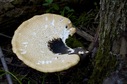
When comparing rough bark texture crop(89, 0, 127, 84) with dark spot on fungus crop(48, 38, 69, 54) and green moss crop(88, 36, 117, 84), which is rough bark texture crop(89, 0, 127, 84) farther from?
dark spot on fungus crop(48, 38, 69, 54)

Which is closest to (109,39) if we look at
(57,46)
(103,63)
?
(103,63)

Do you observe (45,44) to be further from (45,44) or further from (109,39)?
(109,39)

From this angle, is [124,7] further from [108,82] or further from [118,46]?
[108,82]

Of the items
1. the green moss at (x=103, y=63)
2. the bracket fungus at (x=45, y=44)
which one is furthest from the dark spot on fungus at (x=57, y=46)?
the green moss at (x=103, y=63)

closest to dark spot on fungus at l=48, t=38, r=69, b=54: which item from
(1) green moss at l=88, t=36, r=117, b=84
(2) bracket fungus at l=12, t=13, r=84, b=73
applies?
(2) bracket fungus at l=12, t=13, r=84, b=73

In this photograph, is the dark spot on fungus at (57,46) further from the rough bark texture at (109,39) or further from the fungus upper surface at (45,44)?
the rough bark texture at (109,39)

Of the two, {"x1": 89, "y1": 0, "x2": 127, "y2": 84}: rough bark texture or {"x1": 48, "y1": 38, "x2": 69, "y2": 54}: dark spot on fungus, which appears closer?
{"x1": 89, "y1": 0, "x2": 127, "y2": 84}: rough bark texture

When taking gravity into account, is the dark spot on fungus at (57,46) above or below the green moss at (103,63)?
above

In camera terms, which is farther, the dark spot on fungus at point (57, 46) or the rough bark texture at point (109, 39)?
Result: the dark spot on fungus at point (57, 46)
